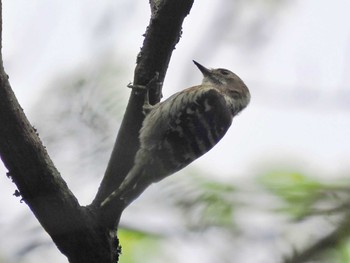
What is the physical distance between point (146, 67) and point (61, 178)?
4.11 feet

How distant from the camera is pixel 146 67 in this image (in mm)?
4418

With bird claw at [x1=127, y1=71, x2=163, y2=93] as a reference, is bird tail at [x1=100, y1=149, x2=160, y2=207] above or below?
below

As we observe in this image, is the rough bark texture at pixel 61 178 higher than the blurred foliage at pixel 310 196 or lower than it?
higher

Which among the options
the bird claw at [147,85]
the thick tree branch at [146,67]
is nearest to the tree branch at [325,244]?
the thick tree branch at [146,67]

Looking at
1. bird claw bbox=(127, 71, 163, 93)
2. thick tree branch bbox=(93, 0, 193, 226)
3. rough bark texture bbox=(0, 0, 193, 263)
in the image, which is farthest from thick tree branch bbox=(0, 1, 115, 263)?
bird claw bbox=(127, 71, 163, 93)

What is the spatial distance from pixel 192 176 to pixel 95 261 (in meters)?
1.88

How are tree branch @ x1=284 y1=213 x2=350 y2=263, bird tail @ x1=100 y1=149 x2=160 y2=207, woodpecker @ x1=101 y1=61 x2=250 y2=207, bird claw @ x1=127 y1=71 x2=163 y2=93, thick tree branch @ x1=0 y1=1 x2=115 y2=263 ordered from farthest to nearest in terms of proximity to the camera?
woodpecker @ x1=101 y1=61 x2=250 y2=207, bird claw @ x1=127 y1=71 x2=163 y2=93, bird tail @ x1=100 y1=149 x2=160 y2=207, thick tree branch @ x1=0 y1=1 x2=115 y2=263, tree branch @ x1=284 y1=213 x2=350 y2=263

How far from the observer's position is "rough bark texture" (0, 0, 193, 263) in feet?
11.0

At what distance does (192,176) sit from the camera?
6.73 ft

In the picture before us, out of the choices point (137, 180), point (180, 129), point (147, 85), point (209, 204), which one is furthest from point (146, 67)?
point (209, 204)

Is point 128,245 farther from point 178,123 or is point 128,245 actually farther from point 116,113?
point 178,123

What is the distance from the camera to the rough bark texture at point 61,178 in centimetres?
335

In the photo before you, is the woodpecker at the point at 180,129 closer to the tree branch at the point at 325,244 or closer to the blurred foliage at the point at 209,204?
the blurred foliage at the point at 209,204

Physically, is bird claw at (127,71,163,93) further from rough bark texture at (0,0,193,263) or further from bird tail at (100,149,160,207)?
bird tail at (100,149,160,207)
